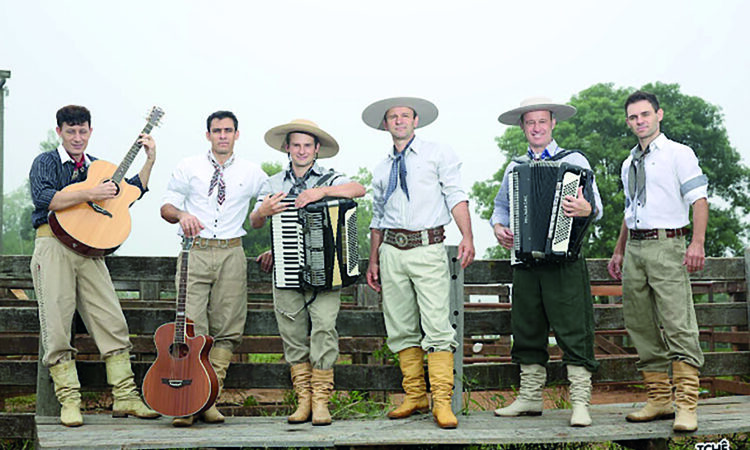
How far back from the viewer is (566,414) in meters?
5.14

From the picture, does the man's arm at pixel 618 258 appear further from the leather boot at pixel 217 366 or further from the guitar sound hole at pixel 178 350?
the guitar sound hole at pixel 178 350

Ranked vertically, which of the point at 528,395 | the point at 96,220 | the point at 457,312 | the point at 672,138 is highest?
the point at 672,138

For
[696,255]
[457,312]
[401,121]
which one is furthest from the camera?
[457,312]

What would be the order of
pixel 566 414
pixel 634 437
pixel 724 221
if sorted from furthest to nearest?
pixel 724 221 < pixel 566 414 < pixel 634 437

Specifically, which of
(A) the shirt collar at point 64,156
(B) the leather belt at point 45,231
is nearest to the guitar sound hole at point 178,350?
(B) the leather belt at point 45,231

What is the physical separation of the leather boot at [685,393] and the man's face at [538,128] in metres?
1.86

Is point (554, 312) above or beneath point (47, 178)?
beneath

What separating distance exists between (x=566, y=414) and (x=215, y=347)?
2.75 metres

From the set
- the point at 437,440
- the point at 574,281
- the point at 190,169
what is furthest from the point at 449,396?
the point at 190,169

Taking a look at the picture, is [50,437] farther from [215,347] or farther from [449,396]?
[449,396]

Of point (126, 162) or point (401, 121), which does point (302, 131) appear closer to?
point (401, 121)

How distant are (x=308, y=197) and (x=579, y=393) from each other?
2383 millimetres

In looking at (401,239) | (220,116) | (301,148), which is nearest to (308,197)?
(301,148)

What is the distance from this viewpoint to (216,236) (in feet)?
15.7
